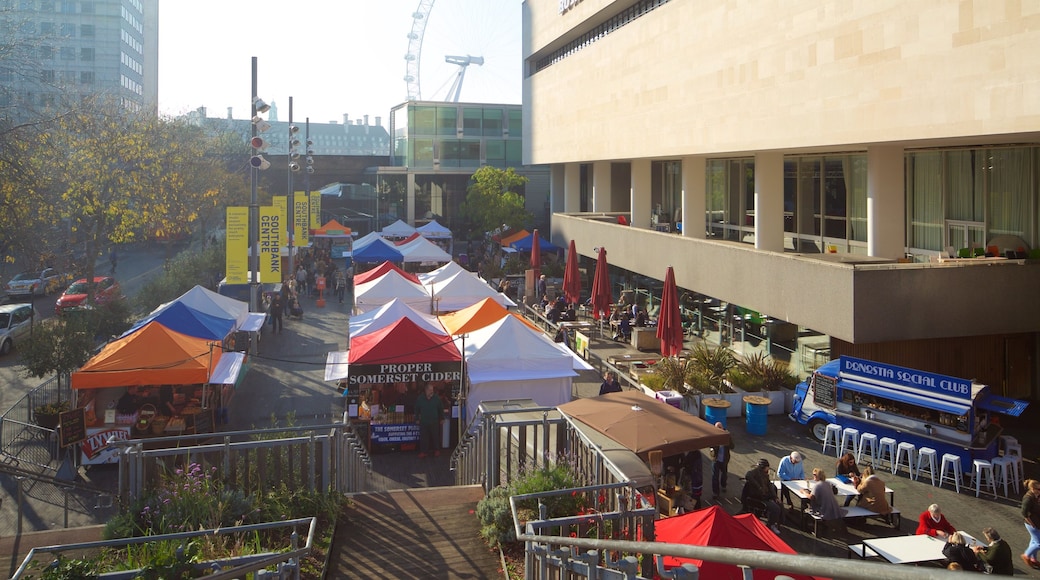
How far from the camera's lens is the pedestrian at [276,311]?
3061 centimetres

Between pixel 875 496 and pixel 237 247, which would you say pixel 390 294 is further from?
pixel 875 496

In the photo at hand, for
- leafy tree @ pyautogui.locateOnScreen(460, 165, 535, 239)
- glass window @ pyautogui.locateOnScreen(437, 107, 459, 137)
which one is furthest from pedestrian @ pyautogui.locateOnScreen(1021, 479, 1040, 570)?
glass window @ pyautogui.locateOnScreen(437, 107, 459, 137)

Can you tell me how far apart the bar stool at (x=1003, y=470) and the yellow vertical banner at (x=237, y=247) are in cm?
1971

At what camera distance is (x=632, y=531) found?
7.45 m

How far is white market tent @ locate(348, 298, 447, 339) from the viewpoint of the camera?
65.4ft

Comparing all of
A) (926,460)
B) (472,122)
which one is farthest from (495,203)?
(926,460)

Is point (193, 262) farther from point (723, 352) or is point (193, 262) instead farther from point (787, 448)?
point (787, 448)

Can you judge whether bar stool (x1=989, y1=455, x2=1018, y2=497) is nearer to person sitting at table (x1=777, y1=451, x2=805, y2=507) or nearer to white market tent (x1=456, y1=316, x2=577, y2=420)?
person sitting at table (x1=777, y1=451, x2=805, y2=507)

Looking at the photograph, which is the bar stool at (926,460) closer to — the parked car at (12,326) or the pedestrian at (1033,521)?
the pedestrian at (1033,521)

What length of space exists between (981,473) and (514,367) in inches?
346

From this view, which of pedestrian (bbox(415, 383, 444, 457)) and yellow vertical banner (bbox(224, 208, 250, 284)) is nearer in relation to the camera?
pedestrian (bbox(415, 383, 444, 457))

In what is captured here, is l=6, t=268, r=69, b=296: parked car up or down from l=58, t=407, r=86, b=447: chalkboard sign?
up

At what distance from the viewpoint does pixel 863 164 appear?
2342 cm

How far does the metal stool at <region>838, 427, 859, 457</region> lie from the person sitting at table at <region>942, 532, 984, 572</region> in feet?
18.6
